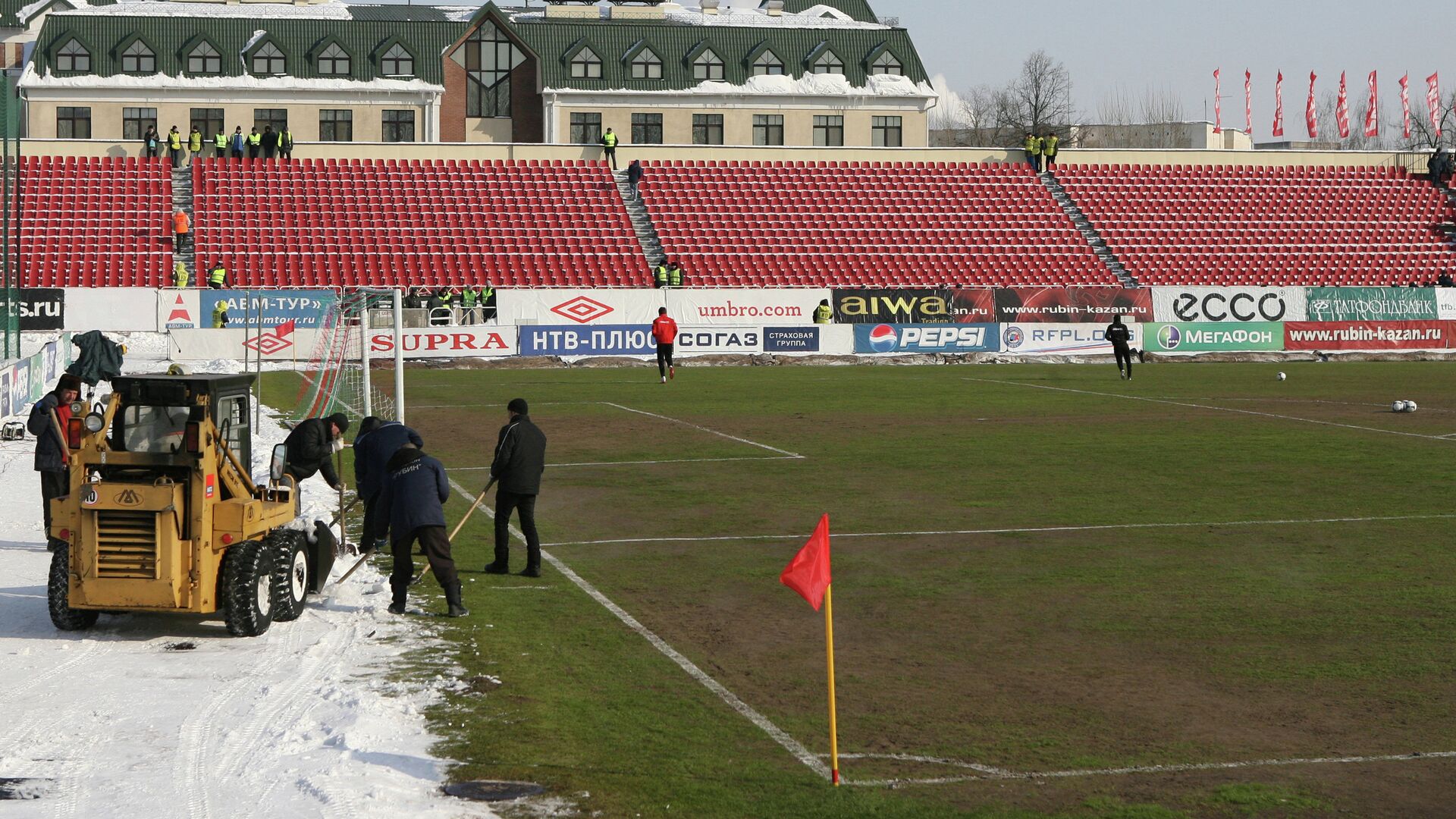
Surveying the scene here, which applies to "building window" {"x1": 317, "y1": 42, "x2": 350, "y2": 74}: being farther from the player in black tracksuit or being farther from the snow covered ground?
the snow covered ground

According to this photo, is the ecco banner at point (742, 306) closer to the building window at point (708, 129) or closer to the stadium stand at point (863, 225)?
the stadium stand at point (863, 225)

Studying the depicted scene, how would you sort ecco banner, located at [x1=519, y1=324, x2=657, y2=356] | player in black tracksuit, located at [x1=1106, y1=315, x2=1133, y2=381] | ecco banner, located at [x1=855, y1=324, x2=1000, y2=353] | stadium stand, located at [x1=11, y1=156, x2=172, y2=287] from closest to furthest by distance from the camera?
player in black tracksuit, located at [x1=1106, y1=315, x2=1133, y2=381]
ecco banner, located at [x1=519, y1=324, x2=657, y2=356]
ecco banner, located at [x1=855, y1=324, x2=1000, y2=353]
stadium stand, located at [x1=11, y1=156, x2=172, y2=287]

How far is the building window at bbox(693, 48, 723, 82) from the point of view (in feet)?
236

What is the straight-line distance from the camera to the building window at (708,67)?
72.0 m

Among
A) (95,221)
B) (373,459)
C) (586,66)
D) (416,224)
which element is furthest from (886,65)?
(373,459)

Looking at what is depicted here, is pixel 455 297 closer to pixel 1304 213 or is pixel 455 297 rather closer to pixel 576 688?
pixel 1304 213

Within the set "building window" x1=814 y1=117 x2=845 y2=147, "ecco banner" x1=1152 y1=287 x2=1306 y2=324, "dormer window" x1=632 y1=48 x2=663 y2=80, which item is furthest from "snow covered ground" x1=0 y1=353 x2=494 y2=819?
"building window" x1=814 y1=117 x2=845 y2=147

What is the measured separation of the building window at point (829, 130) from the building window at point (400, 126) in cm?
1788

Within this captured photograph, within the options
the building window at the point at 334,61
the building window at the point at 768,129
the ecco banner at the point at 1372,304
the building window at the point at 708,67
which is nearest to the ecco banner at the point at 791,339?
the ecco banner at the point at 1372,304

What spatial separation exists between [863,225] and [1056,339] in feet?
36.0

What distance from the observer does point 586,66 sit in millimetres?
71312

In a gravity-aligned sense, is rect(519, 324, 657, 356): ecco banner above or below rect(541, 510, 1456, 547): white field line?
above

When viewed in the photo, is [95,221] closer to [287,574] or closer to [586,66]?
[586,66]

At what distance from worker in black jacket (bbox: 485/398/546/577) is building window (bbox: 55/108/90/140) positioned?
194 ft
